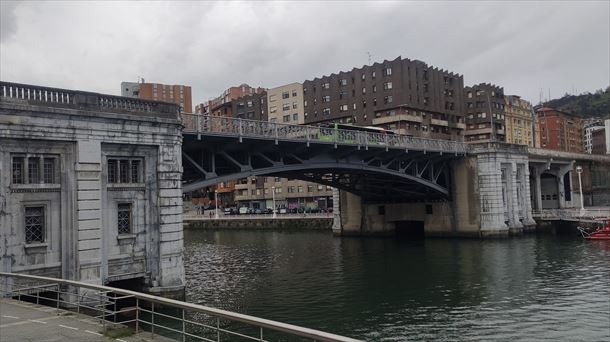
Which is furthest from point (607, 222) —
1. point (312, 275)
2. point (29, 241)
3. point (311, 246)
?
point (29, 241)

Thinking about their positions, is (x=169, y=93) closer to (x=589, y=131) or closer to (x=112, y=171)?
(x=112, y=171)

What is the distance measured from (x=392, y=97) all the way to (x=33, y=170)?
251ft

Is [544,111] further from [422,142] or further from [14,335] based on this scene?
[14,335]

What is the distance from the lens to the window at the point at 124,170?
22.7 m

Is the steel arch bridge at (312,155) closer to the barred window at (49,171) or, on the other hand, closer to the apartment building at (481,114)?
the barred window at (49,171)

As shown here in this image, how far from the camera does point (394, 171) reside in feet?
152

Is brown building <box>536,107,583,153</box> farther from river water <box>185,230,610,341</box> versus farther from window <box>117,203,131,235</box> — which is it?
window <box>117,203,131,235</box>

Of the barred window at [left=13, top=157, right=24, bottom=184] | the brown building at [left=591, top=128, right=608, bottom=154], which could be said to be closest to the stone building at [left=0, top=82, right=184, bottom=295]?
the barred window at [left=13, top=157, right=24, bottom=184]

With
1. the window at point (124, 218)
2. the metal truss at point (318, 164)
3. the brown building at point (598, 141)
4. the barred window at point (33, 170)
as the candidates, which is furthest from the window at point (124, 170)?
the brown building at point (598, 141)

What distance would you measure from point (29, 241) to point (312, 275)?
1955 centimetres

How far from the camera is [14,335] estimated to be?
1214 cm

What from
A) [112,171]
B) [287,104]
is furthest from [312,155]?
[287,104]

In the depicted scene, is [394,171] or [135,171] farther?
[394,171]

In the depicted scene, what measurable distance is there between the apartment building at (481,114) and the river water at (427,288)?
59.9 m
